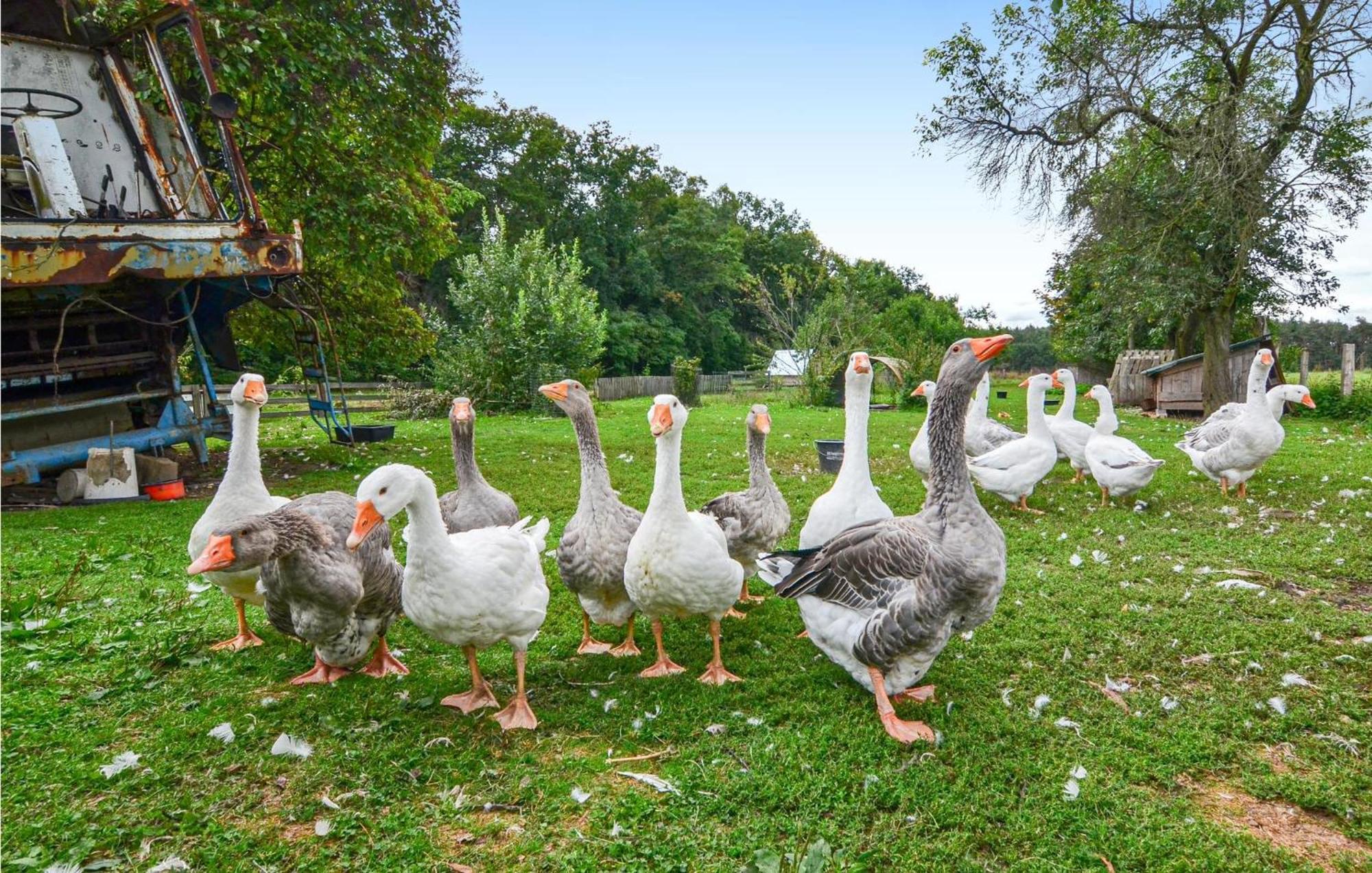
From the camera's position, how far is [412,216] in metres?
9.36

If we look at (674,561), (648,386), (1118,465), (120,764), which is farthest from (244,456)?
(648,386)

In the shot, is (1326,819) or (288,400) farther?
(288,400)

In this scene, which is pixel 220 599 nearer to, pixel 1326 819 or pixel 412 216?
pixel 412 216

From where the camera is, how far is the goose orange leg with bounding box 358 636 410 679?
13.2ft

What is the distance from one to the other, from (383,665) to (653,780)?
6.59ft

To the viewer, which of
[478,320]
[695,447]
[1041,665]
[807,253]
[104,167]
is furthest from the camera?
[807,253]

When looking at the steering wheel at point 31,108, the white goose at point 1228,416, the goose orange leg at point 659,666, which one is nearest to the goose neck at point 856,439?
the goose orange leg at point 659,666

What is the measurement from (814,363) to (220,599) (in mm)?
20624

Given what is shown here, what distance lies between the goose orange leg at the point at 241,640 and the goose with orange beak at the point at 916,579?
3.46 metres

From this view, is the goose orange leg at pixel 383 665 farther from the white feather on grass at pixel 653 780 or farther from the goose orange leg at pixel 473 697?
the white feather on grass at pixel 653 780

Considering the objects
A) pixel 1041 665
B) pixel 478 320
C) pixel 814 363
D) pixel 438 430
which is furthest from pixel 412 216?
pixel 814 363

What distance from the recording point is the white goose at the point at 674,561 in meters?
3.74

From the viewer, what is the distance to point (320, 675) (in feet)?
12.9

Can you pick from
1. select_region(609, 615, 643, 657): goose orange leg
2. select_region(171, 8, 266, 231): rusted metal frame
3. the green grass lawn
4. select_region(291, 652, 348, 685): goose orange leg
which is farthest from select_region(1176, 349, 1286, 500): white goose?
select_region(171, 8, 266, 231): rusted metal frame
